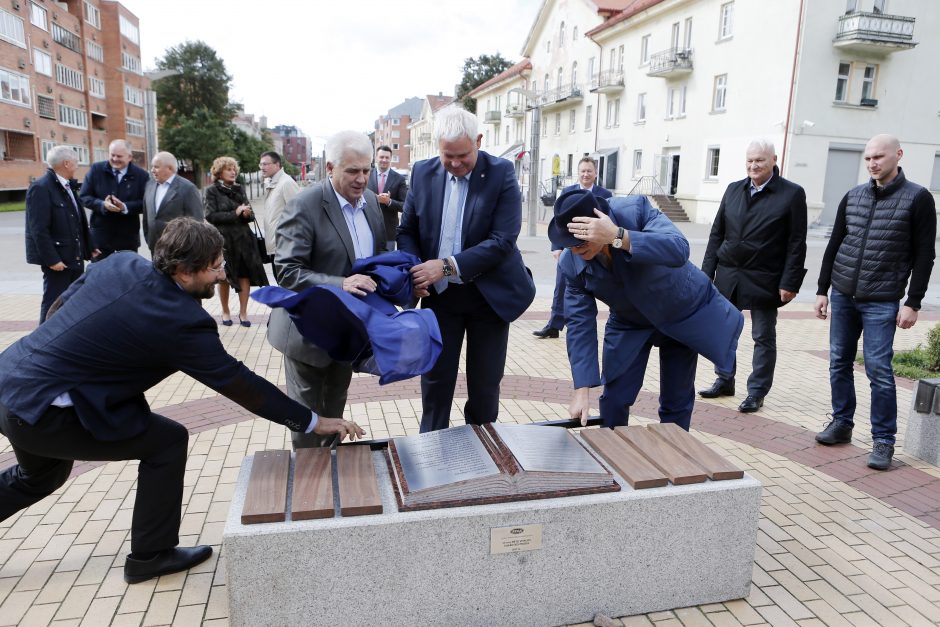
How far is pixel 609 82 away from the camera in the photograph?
124 ft

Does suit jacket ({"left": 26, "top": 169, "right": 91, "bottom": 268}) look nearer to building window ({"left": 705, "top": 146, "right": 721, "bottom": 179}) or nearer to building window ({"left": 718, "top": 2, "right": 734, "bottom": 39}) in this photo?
building window ({"left": 705, "top": 146, "right": 721, "bottom": 179})

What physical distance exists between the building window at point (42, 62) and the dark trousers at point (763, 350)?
4763cm

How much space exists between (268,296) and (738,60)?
1155 inches

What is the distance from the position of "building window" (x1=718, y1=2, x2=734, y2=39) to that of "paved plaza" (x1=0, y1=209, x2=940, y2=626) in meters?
26.0

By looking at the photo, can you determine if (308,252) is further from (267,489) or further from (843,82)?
(843,82)

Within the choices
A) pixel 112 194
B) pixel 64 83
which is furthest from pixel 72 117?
pixel 112 194

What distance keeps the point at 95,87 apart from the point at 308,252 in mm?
58303

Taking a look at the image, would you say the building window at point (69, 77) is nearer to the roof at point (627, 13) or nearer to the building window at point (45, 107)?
the building window at point (45, 107)

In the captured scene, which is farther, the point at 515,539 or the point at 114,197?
the point at 114,197

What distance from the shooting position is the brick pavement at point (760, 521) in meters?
2.91

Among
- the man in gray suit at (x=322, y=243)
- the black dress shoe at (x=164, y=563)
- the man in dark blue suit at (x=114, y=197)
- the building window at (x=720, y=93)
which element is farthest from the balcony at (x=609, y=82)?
the black dress shoe at (x=164, y=563)

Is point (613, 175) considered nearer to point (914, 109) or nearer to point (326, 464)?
point (914, 109)

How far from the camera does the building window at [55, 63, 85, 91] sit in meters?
44.7

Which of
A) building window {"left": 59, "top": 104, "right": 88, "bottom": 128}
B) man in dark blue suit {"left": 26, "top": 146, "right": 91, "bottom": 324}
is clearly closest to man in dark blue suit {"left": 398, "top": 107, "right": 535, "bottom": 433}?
man in dark blue suit {"left": 26, "top": 146, "right": 91, "bottom": 324}
